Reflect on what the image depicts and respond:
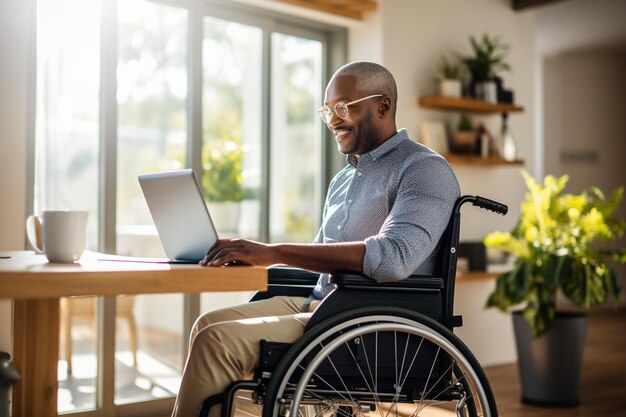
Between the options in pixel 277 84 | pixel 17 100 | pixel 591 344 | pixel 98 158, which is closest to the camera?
pixel 17 100

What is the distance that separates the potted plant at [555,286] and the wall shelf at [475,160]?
0.58 metres

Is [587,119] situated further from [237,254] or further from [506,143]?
[237,254]

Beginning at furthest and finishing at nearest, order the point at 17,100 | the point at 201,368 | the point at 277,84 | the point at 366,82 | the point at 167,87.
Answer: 1. the point at 277,84
2. the point at 167,87
3. the point at 17,100
4. the point at 366,82
5. the point at 201,368

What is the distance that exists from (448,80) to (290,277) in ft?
8.05

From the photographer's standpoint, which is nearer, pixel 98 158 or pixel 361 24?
pixel 98 158

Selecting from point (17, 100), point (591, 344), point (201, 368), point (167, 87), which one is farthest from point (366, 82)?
point (591, 344)

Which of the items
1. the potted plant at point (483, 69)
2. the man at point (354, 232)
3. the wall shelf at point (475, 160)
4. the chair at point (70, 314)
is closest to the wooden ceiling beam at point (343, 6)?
the potted plant at point (483, 69)

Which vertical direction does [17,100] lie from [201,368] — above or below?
above

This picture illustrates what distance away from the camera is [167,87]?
12.1 ft

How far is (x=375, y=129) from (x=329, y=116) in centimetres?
13

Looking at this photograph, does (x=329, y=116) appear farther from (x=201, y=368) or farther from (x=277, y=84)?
(x=277, y=84)

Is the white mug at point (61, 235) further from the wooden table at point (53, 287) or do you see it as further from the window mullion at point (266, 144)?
the window mullion at point (266, 144)

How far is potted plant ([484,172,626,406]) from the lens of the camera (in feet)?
11.9

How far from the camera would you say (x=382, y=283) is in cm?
173
